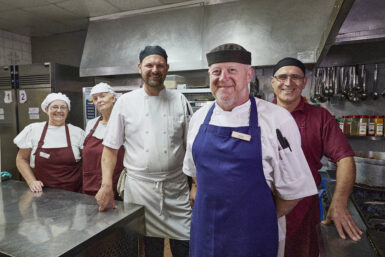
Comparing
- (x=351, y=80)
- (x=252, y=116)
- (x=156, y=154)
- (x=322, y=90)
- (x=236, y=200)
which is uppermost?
(x=351, y=80)

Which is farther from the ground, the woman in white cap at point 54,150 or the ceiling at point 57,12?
the ceiling at point 57,12

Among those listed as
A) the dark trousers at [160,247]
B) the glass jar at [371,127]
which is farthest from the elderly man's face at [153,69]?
the glass jar at [371,127]

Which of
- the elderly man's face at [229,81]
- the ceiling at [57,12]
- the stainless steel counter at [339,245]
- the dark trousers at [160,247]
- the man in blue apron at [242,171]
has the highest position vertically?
the ceiling at [57,12]

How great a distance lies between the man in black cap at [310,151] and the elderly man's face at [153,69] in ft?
2.55

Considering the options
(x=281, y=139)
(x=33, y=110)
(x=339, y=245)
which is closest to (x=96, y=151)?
(x=281, y=139)

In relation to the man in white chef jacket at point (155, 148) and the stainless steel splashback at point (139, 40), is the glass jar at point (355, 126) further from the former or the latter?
the man in white chef jacket at point (155, 148)

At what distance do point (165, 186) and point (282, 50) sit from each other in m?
2.20

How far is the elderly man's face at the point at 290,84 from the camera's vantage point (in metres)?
1.65

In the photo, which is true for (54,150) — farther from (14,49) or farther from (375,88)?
(14,49)

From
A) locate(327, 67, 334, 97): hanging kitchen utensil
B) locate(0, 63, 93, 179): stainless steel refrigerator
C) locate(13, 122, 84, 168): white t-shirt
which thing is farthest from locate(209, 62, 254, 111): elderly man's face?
locate(0, 63, 93, 179): stainless steel refrigerator

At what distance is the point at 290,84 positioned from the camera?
165 cm

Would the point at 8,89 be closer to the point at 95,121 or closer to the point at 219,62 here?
the point at 95,121

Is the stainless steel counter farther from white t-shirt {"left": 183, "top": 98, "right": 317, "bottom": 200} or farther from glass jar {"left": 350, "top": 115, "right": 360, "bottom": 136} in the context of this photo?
glass jar {"left": 350, "top": 115, "right": 360, "bottom": 136}

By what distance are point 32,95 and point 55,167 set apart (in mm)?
2138
